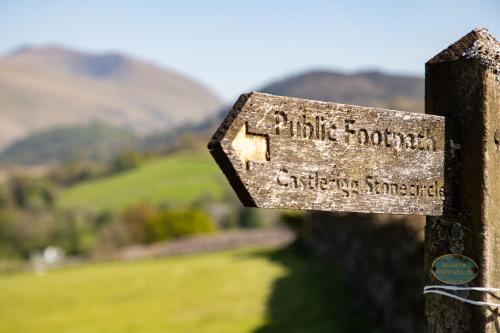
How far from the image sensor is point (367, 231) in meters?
13.0

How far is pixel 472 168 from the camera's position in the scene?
9.56 ft

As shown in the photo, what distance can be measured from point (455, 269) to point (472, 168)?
453 mm

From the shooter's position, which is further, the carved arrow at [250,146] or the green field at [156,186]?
the green field at [156,186]

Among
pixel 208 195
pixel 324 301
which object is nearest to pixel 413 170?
pixel 324 301

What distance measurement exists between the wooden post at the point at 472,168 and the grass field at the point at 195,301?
823 cm

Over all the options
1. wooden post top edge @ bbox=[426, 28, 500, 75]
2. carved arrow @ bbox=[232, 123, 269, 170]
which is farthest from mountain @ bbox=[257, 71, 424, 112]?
carved arrow @ bbox=[232, 123, 269, 170]

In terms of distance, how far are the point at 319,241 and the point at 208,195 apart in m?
48.2

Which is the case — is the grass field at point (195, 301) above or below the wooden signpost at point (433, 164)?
below

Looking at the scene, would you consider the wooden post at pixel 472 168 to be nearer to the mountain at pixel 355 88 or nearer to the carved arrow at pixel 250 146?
the carved arrow at pixel 250 146

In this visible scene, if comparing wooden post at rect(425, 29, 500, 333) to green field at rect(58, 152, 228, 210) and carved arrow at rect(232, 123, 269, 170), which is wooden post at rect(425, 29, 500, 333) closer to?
carved arrow at rect(232, 123, 269, 170)

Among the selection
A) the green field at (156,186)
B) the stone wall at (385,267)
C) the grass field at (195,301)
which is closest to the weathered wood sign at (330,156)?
the stone wall at (385,267)

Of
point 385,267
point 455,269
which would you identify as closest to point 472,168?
point 455,269

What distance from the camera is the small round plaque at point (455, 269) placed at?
293 centimetres

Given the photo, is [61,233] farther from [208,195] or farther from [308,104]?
[308,104]
